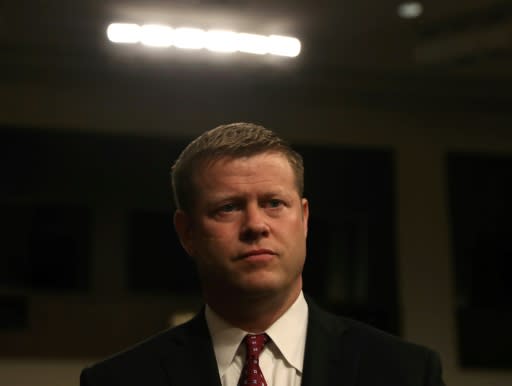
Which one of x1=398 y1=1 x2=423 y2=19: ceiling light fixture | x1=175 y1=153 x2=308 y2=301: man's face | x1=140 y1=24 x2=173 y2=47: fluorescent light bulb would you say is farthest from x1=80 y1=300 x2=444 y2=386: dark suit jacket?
x1=398 y1=1 x2=423 y2=19: ceiling light fixture

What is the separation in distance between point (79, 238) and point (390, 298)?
220 cm

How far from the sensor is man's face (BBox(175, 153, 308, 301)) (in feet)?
4.86

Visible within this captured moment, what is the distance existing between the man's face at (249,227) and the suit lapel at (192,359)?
10cm

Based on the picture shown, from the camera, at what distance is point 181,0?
13.4ft

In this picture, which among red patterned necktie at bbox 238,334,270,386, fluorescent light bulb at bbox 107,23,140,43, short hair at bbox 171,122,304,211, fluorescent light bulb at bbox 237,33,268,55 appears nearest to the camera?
red patterned necktie at bbox 238,334,270,386

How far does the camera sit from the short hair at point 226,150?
1576 millimetres

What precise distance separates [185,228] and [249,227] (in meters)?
0.22

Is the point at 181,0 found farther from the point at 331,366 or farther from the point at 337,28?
the point at 331,366

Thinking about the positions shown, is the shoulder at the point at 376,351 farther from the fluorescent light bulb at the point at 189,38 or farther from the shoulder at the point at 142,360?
the fluorescent light bulb at the point at 189,38

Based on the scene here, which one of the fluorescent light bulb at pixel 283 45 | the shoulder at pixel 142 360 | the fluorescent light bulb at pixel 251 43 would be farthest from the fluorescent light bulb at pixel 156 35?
the shoulder at pixel 142 360

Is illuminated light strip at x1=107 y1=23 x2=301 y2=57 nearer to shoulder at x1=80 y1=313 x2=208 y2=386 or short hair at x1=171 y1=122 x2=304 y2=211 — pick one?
short hair at x1=171 y1=122 x2=304 y2=211

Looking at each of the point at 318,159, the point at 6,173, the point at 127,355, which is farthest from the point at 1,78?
the point at 127,355

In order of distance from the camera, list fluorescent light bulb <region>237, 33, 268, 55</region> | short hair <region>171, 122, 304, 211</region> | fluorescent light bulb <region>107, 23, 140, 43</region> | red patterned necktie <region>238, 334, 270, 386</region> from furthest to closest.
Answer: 1. fluorescent light bulb <region>237, 33, 268, 55</region>
2. fluorescent light bulb <region>107, 23, 140, 43</region>
3. short hair <region>171, 122, 304, 211</region>
4. red patterned necktie <region>238, 334, 270, 386</region>

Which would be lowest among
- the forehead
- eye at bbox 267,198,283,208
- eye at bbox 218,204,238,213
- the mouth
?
the mouth
